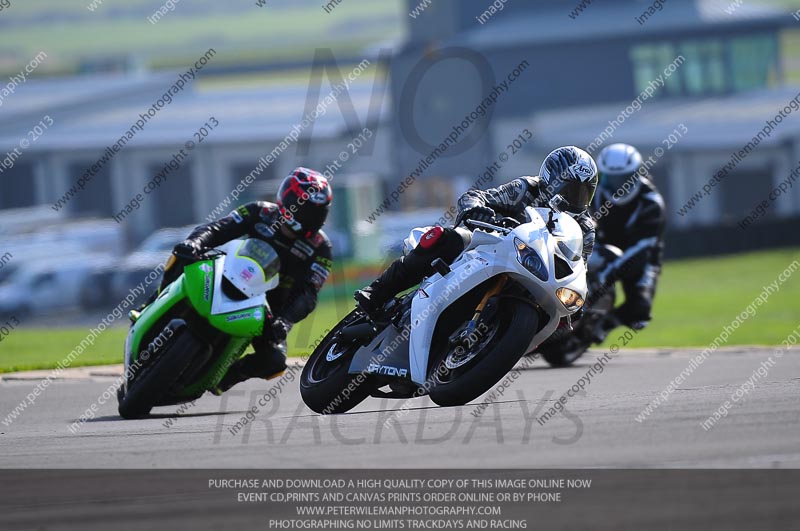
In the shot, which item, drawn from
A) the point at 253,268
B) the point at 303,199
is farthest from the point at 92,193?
the point at 253,268

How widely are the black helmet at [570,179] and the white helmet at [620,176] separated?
4296mm

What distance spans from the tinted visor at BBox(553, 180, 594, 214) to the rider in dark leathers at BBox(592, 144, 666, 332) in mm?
4247

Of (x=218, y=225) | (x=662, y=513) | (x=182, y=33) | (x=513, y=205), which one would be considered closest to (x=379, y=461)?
(x=662, y=513)

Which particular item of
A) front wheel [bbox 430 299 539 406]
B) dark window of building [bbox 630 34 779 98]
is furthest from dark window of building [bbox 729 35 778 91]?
front wheel [bbox 430 299 539 406]

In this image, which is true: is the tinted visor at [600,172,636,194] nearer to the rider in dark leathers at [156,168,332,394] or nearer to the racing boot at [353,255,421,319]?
the rider in dark leathers at [156,168,332,394]

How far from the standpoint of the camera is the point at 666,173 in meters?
49.8

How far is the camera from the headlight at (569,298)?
749 cm

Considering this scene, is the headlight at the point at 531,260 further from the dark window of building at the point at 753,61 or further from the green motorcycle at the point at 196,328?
the dark window of building at the point at 753,61

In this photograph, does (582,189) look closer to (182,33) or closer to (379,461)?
(379,461)

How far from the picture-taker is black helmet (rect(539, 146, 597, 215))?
8.26 m

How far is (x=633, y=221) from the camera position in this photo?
12.6m

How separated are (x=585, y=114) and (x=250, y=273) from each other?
1918 inches

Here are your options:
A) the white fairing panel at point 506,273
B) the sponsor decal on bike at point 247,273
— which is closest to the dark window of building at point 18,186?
Result: the sponsor decal on bike at point 247,273

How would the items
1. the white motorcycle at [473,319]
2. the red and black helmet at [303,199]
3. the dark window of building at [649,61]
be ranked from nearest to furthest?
the white motorcycle at [473,319]
the red and black helmet at [303,199]
the dark window of building at [649,61]
